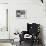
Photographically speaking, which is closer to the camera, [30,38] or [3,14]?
[30,38]

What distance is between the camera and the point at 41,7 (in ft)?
9.26

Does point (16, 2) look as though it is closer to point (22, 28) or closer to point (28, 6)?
point (28, 6)

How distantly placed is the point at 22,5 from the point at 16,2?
180mm

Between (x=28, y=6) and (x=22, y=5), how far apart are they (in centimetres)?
16

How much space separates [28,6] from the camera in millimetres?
2883

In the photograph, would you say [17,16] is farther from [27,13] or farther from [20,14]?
[27,13]

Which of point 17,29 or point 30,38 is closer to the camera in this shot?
point 30,38

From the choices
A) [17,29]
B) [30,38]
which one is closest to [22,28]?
[17,29]

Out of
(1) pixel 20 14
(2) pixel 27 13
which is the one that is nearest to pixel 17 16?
(1) pixel 20 14

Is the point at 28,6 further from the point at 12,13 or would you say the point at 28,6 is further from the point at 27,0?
the point at 12,13

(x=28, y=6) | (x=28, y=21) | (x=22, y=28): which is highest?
(x=28, y=6)

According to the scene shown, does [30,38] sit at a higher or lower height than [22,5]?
lower

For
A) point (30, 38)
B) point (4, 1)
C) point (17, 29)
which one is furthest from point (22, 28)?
point (4, 1)

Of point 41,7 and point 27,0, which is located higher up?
point 27,0
